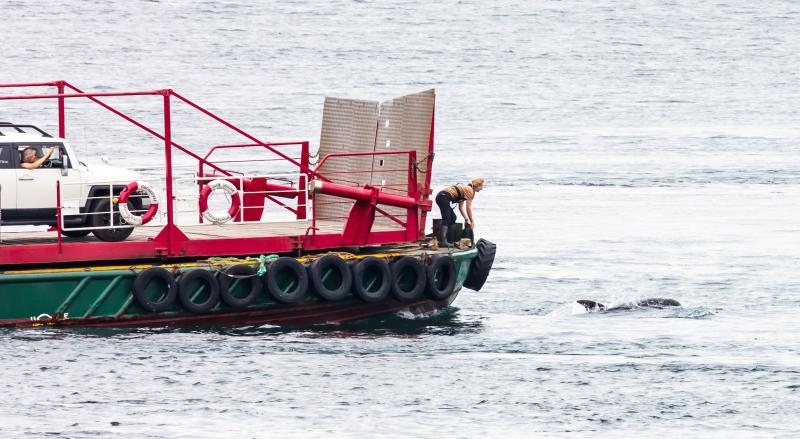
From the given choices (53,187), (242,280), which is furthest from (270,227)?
(53,187)

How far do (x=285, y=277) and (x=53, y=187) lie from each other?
13.1 ft

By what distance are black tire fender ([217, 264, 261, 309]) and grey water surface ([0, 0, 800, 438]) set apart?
619 mm

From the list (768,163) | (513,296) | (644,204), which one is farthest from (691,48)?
(513,296)

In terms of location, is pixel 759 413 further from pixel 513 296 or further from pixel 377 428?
pixel 513 296

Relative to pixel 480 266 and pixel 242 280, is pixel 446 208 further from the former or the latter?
pixel 242 280

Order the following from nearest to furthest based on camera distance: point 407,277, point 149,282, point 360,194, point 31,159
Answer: point 31,159, point 149,282, point 360,194, point 407,277

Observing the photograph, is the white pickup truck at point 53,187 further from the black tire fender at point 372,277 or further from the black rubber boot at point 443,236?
the black rubber boot at point 443,236

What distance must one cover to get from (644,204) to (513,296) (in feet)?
56.7

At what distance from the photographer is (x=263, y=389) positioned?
22.0 m

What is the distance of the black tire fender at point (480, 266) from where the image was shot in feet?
89.0

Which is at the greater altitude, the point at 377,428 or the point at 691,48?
the point at 691,48

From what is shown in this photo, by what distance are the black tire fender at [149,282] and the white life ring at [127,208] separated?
0.79 m

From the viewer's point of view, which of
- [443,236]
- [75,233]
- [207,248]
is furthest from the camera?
[443,236]

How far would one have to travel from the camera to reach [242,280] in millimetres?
24438
